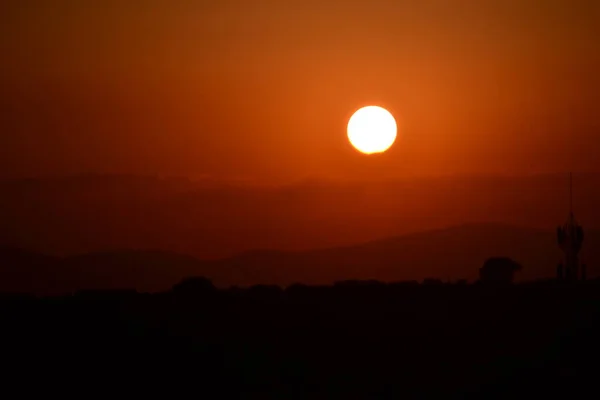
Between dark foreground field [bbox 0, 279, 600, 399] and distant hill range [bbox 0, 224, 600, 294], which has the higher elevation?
distant hill range [bbox 0, 224, 600, 294]

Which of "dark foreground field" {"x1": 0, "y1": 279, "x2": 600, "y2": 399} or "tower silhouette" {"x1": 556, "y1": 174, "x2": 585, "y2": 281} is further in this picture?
"tower silhouette" {"x1": 556, "y1": 174, "x2": 585, "y2": 281}

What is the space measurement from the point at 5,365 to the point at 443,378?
7.70 metres

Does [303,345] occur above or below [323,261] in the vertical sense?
below

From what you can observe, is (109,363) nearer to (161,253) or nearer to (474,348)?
(474,348)

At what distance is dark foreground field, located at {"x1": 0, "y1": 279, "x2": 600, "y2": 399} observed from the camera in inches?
762

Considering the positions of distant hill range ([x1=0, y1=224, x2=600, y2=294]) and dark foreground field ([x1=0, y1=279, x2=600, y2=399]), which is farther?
distant hill range ([x1=0, y1=224, x2=600, y2=294])

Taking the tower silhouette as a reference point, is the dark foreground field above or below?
below

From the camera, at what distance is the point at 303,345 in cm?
2078

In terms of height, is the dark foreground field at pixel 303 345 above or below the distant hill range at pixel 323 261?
below

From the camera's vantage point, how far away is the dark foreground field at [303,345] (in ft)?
63.5

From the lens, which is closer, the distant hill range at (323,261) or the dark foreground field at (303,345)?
the dark foreground field at (303,345)

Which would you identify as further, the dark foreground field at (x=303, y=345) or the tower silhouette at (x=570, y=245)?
the tower silhouette at (x=570, y=245)

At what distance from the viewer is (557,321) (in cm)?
2191

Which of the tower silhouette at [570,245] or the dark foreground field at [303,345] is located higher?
the tower silhouette at [570,245]
